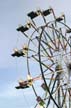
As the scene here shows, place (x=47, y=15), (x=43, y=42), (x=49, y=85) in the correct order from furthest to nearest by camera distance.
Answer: (x=47, y=15) → (x=43, y=42) → (x=49, y=85)

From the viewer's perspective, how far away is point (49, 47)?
Answer: 4100cm

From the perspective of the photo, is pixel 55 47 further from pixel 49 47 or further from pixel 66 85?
pixel 66 85

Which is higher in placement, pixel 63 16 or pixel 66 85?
pixel 63 16

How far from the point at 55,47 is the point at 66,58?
99.2 inches

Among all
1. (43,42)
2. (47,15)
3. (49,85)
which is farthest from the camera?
(47,15)

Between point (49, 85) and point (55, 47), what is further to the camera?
point (55, 47)

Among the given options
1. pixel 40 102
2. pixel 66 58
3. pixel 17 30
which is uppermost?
pixel 17 30

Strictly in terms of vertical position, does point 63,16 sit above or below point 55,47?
above

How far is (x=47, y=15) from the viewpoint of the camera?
43.4 meters

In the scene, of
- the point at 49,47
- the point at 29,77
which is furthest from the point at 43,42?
the point at 29,77

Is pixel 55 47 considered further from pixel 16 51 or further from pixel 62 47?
pixel 16 51

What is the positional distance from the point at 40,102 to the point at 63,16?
31.4ft

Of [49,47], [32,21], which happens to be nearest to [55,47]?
[49,47]

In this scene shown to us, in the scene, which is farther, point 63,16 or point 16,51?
point 63,16
